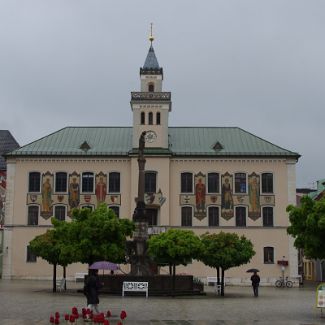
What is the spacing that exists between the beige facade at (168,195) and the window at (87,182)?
14cm

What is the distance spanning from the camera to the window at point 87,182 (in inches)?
2304

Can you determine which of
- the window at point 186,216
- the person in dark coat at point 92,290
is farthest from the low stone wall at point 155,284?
the window at point 186,216

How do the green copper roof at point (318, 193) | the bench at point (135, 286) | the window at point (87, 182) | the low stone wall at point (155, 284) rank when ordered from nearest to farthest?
the bench at point (135, 286) < the low stone wall at point (155, 284) < the window at point (87, 182) < the green copper roof at point (318, 193)

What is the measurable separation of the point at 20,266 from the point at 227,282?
1970 centimetres

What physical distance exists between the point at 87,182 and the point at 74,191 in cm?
152

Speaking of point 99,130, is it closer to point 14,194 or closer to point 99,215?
point 14,194

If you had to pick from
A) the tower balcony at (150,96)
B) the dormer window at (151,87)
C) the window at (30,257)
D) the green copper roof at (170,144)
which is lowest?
the window at (30,257)

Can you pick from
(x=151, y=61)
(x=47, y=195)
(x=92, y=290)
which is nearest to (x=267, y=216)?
(x=151, y=61)

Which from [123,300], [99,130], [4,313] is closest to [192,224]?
[99,130]

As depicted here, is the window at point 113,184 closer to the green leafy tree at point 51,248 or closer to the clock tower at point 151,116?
the clock tower at point 151,116

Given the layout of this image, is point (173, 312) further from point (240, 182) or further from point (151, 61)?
point (151, 61)

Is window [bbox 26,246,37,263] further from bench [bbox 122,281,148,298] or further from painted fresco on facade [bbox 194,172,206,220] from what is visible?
bench [bbox 122,281,148,298]

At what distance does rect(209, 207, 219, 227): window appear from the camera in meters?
57.8

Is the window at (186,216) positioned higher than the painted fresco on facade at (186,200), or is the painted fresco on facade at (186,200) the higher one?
the painted fresco on facade at (186,200)
